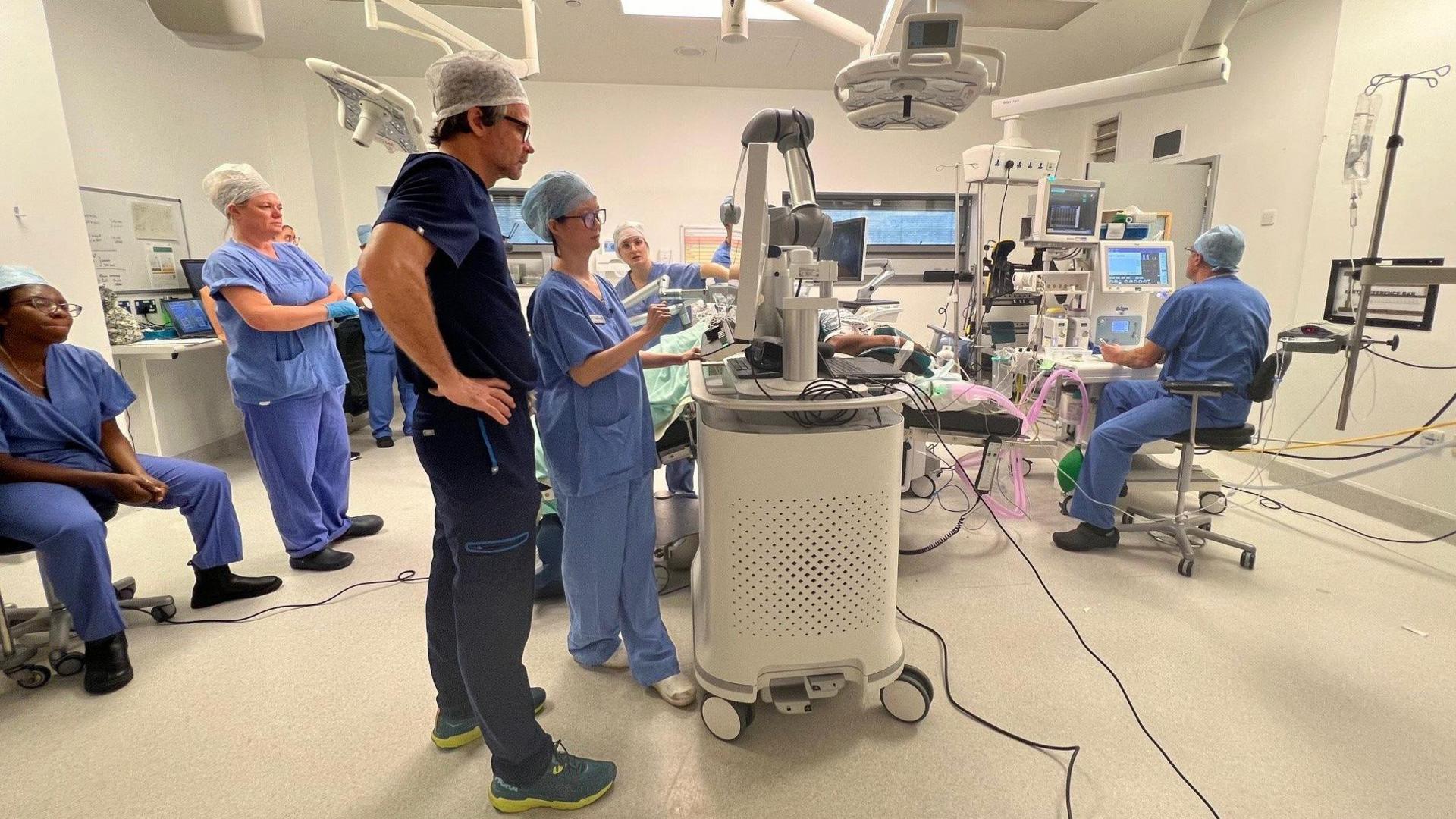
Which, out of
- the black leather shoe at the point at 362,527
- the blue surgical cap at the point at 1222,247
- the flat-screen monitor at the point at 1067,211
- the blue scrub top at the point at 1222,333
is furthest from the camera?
the flat-screen monitor at the point at 1067,211

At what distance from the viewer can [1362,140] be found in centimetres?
306

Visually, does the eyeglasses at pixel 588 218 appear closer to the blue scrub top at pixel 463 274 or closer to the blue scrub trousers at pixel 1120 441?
the blue scrub top at pixel 463 274

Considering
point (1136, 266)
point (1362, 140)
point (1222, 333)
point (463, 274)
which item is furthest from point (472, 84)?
point (1362, 140)

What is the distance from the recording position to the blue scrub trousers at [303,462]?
2.36 meters

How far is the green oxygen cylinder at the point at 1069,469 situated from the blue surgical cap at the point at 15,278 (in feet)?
12.3

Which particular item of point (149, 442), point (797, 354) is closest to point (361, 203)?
point (149, 442)

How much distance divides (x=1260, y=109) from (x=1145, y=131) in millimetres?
1074

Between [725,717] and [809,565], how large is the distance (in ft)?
1.43

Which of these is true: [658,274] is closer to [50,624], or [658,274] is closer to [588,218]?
[588,218]

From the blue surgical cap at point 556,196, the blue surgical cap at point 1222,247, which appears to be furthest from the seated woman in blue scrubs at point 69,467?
the blue surgical cap at point 1222,247

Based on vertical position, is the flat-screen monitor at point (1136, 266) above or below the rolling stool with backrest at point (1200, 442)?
above

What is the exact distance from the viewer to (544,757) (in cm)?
134

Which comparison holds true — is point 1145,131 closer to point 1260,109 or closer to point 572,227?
point 1260,109

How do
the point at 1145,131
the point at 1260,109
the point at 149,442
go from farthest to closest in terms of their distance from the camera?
1. the point at 1145,131
2. the point at 1260,109
3. the point at 149,442
